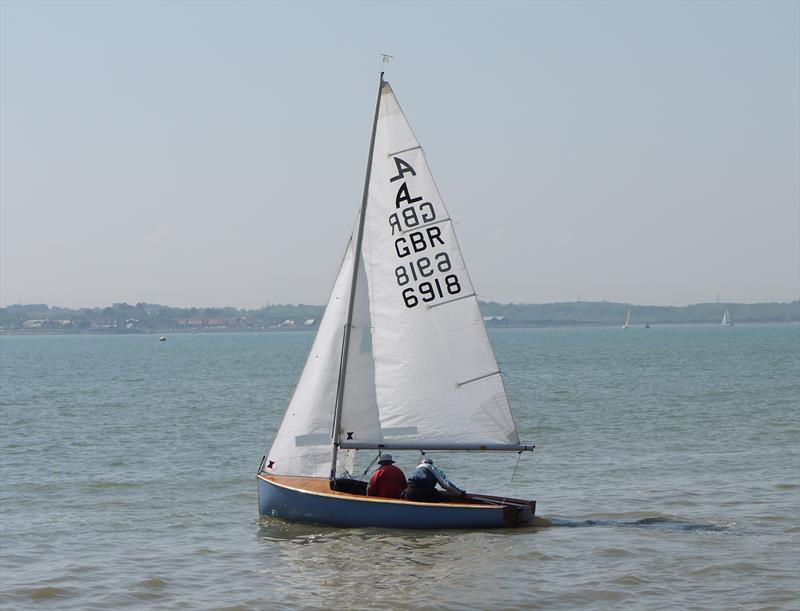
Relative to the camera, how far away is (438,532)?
66.3 ft

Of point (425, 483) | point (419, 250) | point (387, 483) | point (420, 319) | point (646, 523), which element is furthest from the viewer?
point (646, 523)

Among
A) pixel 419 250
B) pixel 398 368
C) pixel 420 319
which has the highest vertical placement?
pixel 419 250

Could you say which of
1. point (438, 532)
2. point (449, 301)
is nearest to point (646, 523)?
Result: point (438, 532)

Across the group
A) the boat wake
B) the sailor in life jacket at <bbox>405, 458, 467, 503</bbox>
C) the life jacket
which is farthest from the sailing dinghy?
the boat wake

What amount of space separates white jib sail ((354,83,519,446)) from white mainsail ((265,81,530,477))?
18mm

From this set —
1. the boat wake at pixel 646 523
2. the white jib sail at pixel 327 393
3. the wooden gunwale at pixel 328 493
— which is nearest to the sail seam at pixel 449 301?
the white jib sail at pixel 327 393

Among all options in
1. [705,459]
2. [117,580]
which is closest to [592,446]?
[705,459]

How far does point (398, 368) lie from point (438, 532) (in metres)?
3.01

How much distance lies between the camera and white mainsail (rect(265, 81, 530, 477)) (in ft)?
67.4

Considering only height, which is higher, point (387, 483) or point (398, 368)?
point (398, 368)

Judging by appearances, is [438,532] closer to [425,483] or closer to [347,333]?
[425,483]

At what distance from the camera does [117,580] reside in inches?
713

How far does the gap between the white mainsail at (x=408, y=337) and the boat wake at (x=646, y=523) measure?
6.50 feet

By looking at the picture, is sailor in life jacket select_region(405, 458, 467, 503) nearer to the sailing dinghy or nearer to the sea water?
the sailing dinghy
